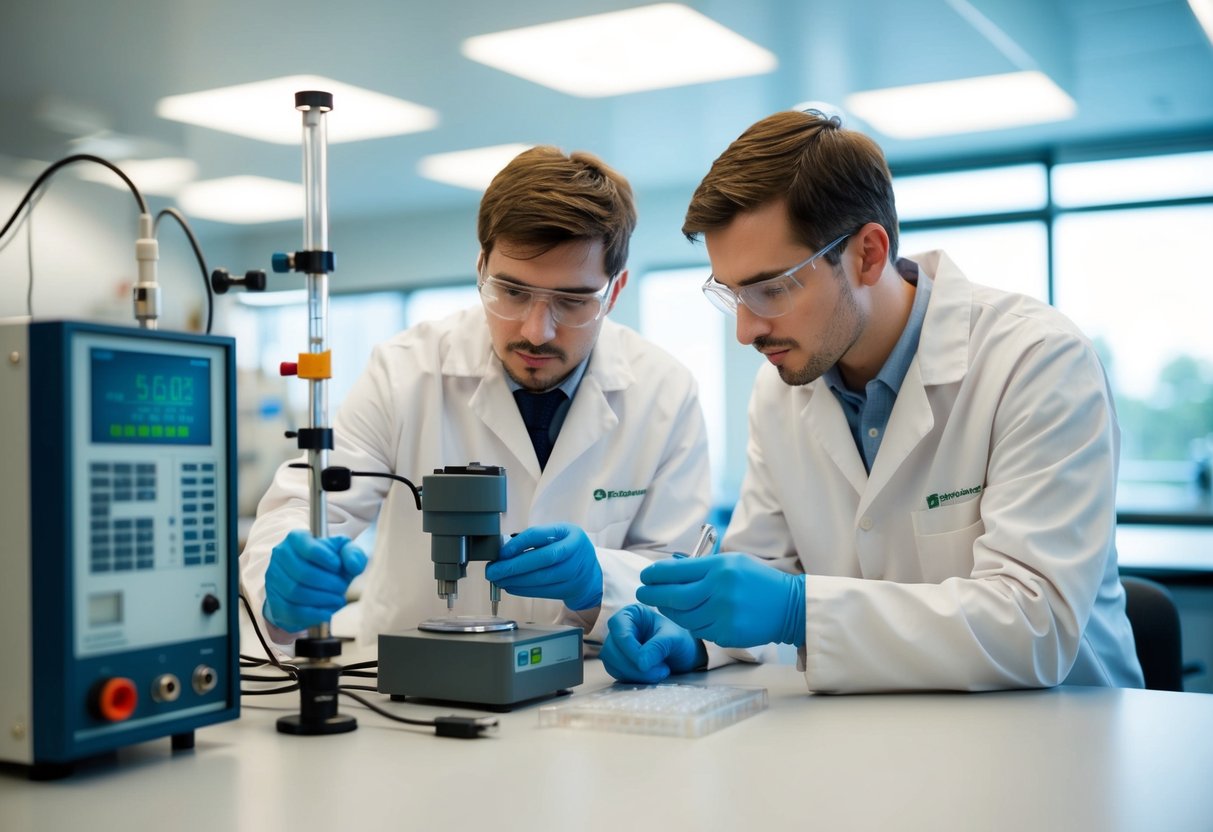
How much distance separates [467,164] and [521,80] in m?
1.88

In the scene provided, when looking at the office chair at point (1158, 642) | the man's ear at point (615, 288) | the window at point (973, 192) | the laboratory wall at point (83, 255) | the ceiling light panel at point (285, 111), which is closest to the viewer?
the man's ear at point (615, 288)

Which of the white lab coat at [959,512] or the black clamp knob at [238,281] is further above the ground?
the black clamp knob at [238,281]

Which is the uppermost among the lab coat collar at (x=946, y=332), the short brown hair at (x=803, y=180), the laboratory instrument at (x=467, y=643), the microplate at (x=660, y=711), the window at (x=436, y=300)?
the window at (x=436, y=300)

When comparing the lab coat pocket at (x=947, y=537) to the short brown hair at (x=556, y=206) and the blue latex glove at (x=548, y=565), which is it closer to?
the blue latex glove at (x=548, y=565)

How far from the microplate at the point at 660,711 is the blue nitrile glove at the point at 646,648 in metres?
0.13

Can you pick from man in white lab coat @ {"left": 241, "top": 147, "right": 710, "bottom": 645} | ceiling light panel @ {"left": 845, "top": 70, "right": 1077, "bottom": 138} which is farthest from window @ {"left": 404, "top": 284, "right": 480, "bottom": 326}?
man in white lab coat @ {"left": 241, "top": 147, "right": 710, "bottom": 645}

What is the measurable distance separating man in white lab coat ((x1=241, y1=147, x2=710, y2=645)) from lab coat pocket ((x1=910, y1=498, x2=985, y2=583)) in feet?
1.62

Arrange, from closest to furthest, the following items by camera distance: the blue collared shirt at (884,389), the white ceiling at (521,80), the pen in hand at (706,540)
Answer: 1. the pen in hand at (706,540)
2. the blue collared shirt at (884,389)
3. the white ceiling at (521,80)

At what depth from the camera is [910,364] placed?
1886 mm

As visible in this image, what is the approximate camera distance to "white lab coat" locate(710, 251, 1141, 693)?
1481 millimetres

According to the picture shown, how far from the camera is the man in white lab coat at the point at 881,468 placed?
1.50m

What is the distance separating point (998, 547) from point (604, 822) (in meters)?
0.89

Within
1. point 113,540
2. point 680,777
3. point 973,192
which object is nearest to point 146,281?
point 113,540

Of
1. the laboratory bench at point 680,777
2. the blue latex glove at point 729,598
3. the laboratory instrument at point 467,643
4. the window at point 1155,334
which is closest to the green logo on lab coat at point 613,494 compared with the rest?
the blue latex glove at point 729,598
